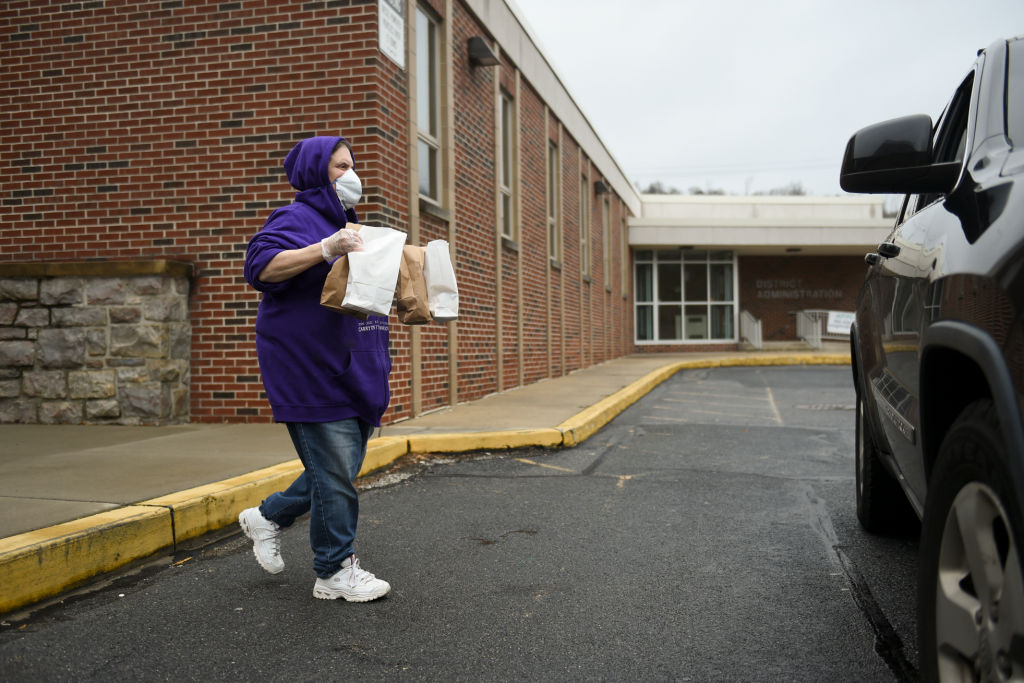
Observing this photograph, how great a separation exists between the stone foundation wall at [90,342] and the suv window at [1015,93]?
6.89 m

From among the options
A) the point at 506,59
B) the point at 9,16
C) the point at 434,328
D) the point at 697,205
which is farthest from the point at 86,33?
the point at 697,205

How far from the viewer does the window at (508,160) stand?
13.6 meters

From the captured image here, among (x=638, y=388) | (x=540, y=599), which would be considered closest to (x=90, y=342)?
(x=540, y=599)

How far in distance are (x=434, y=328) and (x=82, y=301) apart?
3.45 meters

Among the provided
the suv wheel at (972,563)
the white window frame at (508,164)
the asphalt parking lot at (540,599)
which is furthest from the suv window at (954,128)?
the white window frame at (508,164)

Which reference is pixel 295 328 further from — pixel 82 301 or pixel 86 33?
pixel 86 33

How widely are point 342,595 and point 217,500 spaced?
1.43 m

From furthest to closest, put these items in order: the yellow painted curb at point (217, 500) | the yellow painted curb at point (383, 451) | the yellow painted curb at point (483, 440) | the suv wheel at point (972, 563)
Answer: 1. the yellow painted curb at point (483, 440)
2. the yellow painted curb at point (383, 451)
3. the yellow painted curb at point (217, 500)
4. the suv wheel at point (972, 563)

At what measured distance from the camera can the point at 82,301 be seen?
7.90 m

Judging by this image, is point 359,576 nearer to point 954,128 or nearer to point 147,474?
point 147,474

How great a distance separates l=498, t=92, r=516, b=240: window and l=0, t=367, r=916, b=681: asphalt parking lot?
25.9 ft

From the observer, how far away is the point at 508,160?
547 inches

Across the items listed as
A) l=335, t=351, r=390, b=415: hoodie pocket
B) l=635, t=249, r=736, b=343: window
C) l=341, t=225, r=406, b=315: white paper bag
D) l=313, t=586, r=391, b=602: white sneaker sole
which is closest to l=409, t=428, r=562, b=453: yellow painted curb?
l=313, t=586, r=391, b=602: white sneaker sole

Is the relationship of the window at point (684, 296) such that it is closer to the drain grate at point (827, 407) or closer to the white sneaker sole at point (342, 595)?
the drain grate at point (827, 407)
